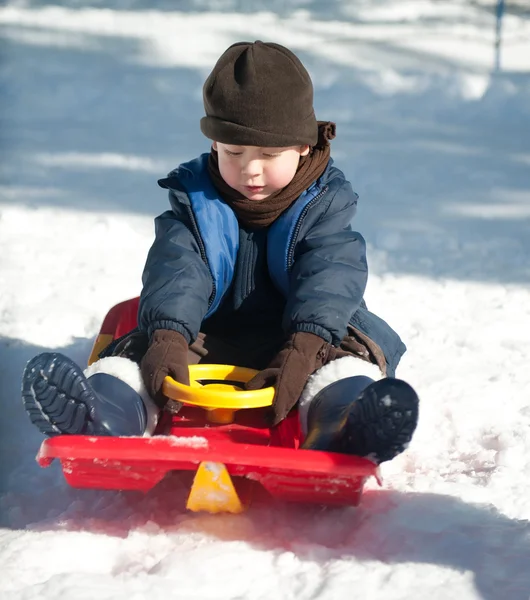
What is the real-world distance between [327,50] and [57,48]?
5.46 feet

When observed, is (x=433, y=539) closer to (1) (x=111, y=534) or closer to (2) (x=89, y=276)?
(1) (x=111, y=534)

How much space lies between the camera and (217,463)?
1.69 meters

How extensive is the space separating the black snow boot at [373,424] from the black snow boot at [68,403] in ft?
1.25

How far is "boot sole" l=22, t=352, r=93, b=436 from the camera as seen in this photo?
5.55 ft

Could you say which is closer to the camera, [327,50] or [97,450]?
[97,450]

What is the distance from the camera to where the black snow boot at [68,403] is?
66.7 inches

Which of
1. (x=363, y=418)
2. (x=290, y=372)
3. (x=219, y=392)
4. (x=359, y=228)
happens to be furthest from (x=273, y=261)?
(x=359, y=228)

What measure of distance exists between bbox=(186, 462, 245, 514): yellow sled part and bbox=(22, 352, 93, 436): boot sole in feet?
0.82

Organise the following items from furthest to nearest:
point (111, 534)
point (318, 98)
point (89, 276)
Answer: point (318, 98) → point (89, 276) → point (111, 534)

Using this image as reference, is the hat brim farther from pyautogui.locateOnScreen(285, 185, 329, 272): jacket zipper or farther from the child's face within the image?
pyautogui.locateOnScreen(285, 185, 329, 272): jacket zipper

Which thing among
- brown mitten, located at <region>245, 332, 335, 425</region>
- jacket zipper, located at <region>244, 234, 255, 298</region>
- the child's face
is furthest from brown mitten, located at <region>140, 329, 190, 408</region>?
the child's face

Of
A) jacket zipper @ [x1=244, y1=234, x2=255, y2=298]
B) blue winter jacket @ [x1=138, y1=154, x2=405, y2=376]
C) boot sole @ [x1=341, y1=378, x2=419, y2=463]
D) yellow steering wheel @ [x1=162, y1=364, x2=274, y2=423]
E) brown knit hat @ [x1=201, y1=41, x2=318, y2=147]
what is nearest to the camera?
boot sole @ [x1=341, y1=378, x2=419, y2=463]

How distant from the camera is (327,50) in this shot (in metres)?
5.64

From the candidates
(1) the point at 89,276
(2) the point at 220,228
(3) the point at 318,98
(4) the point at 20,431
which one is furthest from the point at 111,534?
(3) the point at 318,98
